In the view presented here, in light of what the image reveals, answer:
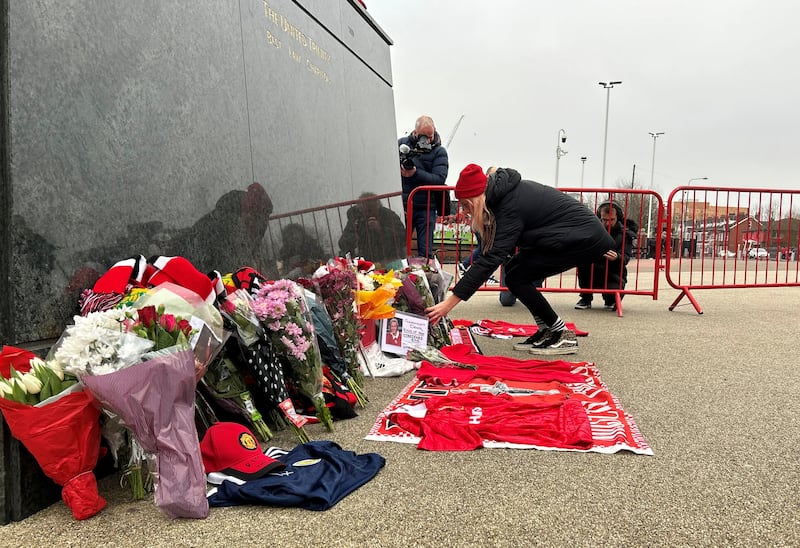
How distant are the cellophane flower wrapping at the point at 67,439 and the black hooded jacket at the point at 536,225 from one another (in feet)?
9.37

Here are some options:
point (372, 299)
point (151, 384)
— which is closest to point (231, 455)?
point (151, 384)

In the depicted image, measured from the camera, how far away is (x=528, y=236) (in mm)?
5164

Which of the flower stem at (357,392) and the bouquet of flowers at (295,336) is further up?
the bouquet of flowers at (295,336)

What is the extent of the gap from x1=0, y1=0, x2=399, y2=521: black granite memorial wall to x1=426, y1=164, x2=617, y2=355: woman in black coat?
4.59 feet

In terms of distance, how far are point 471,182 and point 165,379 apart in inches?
120

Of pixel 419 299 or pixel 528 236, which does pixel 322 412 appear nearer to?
pixel 419 299

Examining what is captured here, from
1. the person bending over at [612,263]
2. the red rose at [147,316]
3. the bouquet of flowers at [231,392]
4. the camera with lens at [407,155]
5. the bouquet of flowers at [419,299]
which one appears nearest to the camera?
the red rose at [147,316]

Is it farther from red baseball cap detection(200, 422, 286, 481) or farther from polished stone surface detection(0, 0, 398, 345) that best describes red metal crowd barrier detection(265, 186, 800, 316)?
red baseball cap detection(200, 422, 286, 481)

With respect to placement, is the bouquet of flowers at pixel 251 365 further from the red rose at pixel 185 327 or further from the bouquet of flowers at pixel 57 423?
the bouquet of flowers at pixel 57 423

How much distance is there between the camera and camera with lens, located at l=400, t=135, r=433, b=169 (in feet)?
26.8

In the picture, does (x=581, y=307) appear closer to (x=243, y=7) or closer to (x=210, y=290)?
(x=243, y=7)

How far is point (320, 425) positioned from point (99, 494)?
3.81 feet

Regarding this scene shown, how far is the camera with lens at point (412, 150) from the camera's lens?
322 inches

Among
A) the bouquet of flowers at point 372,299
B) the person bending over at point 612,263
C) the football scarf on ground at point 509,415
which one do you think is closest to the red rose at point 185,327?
the football scarf on ground at point 509,415
